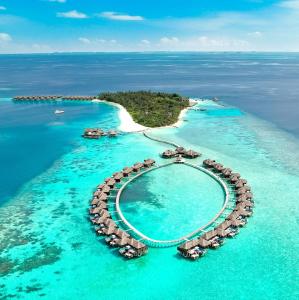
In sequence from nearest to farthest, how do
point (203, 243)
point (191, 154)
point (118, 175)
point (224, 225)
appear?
1. point (203, 243)
2. point (224, 225)
3. point (118, 175)
4. point (191, 154)

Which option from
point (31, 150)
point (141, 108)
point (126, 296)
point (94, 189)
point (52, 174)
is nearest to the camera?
point (126, 296)

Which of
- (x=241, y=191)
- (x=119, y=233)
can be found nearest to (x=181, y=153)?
(x=241, y=191)

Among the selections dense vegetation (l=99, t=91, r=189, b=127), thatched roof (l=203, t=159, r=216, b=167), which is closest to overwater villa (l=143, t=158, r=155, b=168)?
thatched roof (l=203, t=159, r=216, b=167)

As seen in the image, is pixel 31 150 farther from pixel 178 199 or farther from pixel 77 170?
pixel 178 199

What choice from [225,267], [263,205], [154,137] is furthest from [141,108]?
[225,267]

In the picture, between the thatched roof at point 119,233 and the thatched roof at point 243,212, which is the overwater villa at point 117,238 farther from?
the thatched roof at point 243,212

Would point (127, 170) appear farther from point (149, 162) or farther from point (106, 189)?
point (106, 189)
